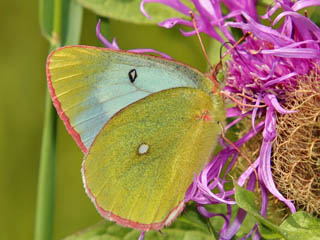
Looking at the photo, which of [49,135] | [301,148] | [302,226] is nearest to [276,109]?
[301,148]

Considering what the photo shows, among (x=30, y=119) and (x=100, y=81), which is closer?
(x=100, y=81)

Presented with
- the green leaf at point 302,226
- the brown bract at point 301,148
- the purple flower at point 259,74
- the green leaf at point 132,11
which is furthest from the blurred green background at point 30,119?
the green leaf at point 302,226

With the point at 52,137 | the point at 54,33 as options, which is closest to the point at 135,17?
the point at 54,33

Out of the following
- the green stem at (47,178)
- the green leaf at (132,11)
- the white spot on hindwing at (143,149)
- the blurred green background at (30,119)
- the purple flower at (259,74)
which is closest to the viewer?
the purple flower at (259,74)

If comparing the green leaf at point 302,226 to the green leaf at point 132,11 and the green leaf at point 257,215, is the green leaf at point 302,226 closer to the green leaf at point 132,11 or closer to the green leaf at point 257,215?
the green leaf at point 257,215

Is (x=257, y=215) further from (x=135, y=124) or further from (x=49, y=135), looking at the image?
(x=49, y=135)

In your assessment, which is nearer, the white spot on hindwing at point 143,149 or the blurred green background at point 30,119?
the white spot on hindwing at point 143,149

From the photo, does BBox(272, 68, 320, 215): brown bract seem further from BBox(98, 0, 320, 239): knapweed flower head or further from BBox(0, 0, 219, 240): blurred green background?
BBox(0, 0, 219, 240): blurred green background

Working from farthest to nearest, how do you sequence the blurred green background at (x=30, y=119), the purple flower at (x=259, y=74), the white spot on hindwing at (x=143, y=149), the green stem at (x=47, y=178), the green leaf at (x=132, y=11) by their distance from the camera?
the blurred green background at (x=30, y=119) → the green leaf at (x=132, y=11) → the green stem at (x=47, y=178) → the white spot on hindwing at (x=143, y=149) → the purple flower at (x=259, y=74)
